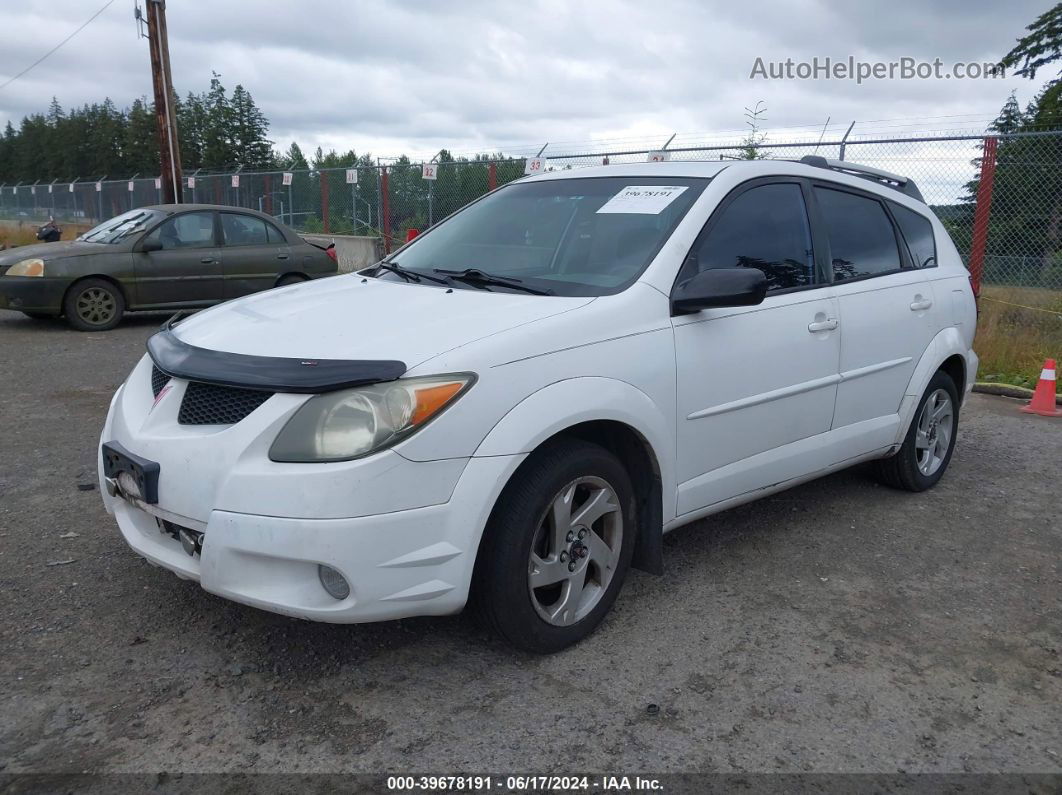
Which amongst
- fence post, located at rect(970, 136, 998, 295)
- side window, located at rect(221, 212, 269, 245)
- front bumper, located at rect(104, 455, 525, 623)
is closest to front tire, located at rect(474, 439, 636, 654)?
front bumper, located at rect(104, 455, 525, 623)

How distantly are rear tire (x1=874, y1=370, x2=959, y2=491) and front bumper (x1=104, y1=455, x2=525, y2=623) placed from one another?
9.53 feet

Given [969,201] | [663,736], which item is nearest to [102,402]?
[663,736]

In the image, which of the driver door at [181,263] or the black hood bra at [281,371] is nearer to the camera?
the black hood bra at [281,371]

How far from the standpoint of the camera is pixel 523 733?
9.14 feet

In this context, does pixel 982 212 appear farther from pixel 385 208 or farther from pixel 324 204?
pixel 324 204

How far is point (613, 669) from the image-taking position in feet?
10.4

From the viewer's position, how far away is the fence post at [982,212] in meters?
9.80

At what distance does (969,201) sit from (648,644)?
849 cm

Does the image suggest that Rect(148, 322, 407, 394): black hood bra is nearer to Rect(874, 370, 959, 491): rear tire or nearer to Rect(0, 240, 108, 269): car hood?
Rect(874, 370, 959, 491): rear tire

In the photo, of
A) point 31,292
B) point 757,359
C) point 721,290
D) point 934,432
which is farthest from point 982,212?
point 31,292

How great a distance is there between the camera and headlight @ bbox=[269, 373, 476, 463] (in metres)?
2.74

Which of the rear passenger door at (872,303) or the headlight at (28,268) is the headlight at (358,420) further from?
the headlight at (28,268)

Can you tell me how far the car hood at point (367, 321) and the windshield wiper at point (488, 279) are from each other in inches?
2.9

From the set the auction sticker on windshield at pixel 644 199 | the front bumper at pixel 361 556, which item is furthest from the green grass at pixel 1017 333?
the front bumper at pixel 361 556
